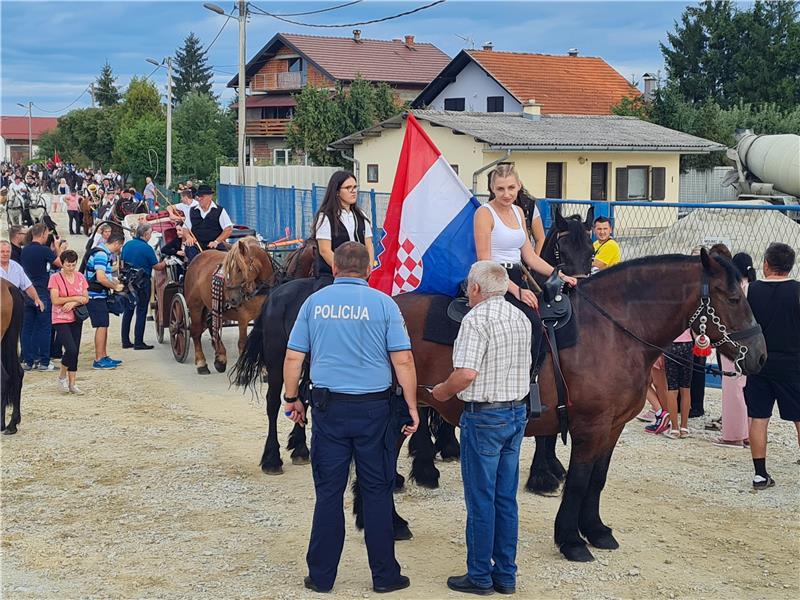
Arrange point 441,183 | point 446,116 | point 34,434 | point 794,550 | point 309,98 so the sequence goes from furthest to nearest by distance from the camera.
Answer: point 309,98 → point 446,116 → point 34,434 → point 441,183 → point 794,550

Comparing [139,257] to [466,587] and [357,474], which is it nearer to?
Answer: [357,474]

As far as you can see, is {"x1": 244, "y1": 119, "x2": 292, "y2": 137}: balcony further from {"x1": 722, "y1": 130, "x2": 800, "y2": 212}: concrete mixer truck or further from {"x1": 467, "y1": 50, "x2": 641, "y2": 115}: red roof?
{"x1": 722, "y1": 130, "x2": 800, "y2": 212}: concrete mixer truck

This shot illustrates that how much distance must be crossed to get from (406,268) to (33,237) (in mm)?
7852

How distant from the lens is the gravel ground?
585 cm

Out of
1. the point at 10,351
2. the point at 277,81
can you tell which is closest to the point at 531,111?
the point at 10,351

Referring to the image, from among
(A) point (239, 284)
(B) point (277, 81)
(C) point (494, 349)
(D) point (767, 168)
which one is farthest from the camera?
(B) point (277, 81)

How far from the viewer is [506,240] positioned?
6344 mm

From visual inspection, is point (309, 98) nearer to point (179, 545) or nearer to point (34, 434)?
point (34, 434)

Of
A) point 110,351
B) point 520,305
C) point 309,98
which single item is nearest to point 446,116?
point 309,98

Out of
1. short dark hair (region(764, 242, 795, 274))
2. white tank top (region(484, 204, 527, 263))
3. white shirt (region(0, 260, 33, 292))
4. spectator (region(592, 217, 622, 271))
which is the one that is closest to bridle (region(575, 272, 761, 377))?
white tank top (region(484, 204, 527, 263))

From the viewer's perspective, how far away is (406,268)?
6.94 metres

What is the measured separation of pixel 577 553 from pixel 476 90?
3909 cm

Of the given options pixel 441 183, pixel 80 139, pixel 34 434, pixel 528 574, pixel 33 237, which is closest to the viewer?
pixel 528 574

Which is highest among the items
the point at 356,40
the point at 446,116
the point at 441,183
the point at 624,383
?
the point at 356,40
